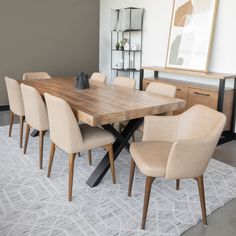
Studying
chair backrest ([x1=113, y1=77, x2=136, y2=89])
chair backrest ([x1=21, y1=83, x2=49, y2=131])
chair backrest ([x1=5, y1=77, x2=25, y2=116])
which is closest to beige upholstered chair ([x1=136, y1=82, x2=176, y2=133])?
chair backrest ([x1=113, y1=77, x2=136, y2=89])

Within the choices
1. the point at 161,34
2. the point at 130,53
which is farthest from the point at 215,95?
the point at 130,53

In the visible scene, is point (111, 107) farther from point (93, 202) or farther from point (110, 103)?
point (93, 202)

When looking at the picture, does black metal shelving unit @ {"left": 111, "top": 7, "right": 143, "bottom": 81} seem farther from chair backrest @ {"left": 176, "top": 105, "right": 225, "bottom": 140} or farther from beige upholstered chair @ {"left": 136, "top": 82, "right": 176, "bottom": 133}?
chair backrest @ {"left": 176, "top": 105, "right": 225, "bottom": 140}

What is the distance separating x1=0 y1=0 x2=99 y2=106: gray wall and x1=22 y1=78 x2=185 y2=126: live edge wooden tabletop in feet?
7.85

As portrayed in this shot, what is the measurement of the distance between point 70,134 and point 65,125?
0.28ft

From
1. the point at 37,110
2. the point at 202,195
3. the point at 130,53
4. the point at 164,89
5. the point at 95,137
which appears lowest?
the point at 202,195

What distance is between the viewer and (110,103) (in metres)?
2.55

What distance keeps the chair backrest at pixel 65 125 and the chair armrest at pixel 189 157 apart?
821 millimetres

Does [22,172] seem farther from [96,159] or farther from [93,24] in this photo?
[93,24]

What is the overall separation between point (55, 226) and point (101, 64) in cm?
487

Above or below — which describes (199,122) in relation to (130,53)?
below

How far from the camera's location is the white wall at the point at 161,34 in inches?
153

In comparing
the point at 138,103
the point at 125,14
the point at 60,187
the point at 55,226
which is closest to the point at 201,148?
the point at 138,103

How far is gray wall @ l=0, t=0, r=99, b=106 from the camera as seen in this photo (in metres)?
5.22
